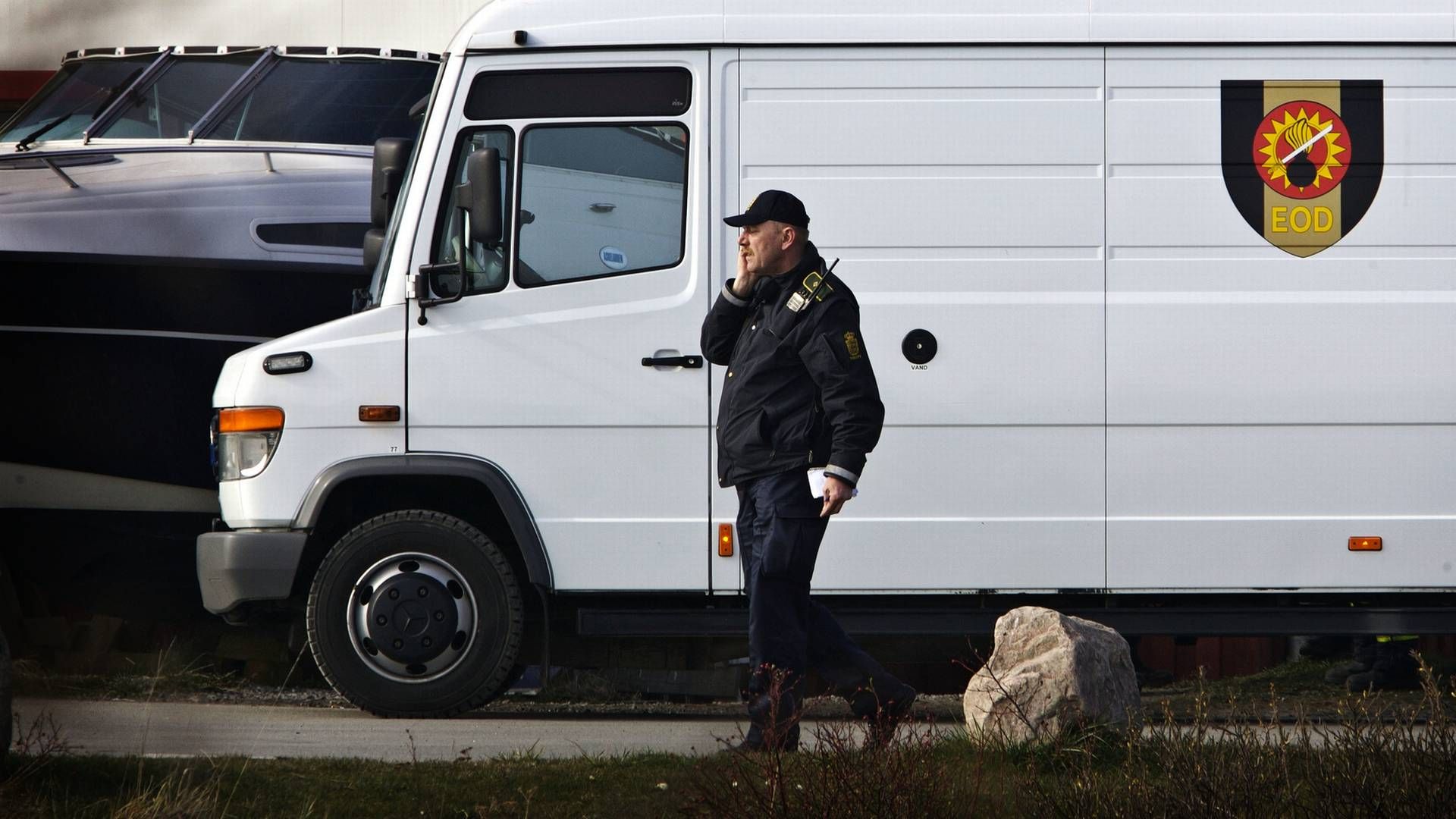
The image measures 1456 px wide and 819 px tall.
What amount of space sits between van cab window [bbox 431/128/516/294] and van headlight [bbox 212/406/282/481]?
0.90m

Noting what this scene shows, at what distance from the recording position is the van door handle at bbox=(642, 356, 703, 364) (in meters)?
5.59

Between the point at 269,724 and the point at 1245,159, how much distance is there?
4492mm

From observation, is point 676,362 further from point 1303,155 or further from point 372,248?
point 1303,155

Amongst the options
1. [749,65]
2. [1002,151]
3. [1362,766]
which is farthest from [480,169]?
[1362,766]

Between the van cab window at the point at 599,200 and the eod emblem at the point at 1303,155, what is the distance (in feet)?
7.28

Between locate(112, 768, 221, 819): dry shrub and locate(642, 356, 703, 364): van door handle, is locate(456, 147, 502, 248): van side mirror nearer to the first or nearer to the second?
locate(642, 356, 703, 364): van door handle

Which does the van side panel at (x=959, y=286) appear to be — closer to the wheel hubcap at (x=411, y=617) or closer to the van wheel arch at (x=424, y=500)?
the van wheel arch at (x=424, y=500)

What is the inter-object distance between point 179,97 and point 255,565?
331cm

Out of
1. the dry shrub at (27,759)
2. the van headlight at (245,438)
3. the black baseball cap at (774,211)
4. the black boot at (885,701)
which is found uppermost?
the black baseball cap at (774,211)

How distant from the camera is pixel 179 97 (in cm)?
769

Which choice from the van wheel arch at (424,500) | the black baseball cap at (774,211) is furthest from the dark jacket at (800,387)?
the van wheel arch at (424,500)

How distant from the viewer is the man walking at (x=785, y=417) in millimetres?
4539

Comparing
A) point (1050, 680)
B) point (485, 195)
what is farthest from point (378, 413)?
point (1050, 680)

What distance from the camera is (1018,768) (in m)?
4.36
